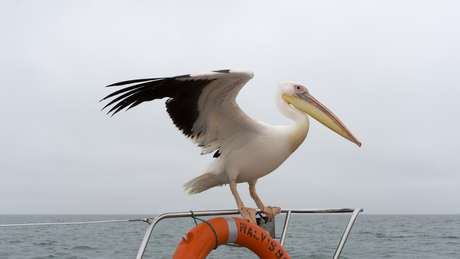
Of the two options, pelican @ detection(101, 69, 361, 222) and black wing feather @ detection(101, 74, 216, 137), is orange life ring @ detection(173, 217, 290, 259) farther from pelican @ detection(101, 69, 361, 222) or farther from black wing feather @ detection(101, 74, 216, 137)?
black wing feather @ detection(101, 74, 216, 137)

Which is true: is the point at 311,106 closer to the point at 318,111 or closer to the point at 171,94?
the point at 318,111

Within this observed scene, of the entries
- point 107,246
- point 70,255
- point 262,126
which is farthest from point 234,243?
point 107,246

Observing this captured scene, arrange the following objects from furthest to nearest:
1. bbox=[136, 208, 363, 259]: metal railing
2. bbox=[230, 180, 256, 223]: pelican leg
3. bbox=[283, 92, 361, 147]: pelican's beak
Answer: bbox=[283, 92, 361, 147]: pelican's beak < bbox=[230, 180, 256, 223]: pelican leg < bbox=[136, 208, 363, 259]: metal railing

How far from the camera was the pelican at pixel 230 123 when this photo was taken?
102 inches

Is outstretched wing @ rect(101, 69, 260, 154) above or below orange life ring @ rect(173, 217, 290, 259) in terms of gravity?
above

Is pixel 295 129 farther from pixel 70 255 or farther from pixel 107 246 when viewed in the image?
pixel 107 246

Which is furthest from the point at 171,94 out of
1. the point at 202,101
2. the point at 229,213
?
the point at 229,213

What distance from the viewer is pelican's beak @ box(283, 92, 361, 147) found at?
3.06 meters

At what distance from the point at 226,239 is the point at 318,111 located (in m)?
1.36

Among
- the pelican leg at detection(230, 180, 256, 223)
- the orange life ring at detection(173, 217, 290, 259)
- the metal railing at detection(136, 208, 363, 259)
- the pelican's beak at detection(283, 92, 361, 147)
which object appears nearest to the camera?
the metal railing at detection(136, 208, 363, 259)

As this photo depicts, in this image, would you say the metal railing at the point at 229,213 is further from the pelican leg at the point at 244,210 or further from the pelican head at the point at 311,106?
the pelican head at the point at 311,106

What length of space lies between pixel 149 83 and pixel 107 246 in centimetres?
1273

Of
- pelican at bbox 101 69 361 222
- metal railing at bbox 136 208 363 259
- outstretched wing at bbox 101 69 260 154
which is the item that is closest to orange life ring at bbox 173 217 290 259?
metal railing at bbox 136 208 363 259

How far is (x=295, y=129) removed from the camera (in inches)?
117
